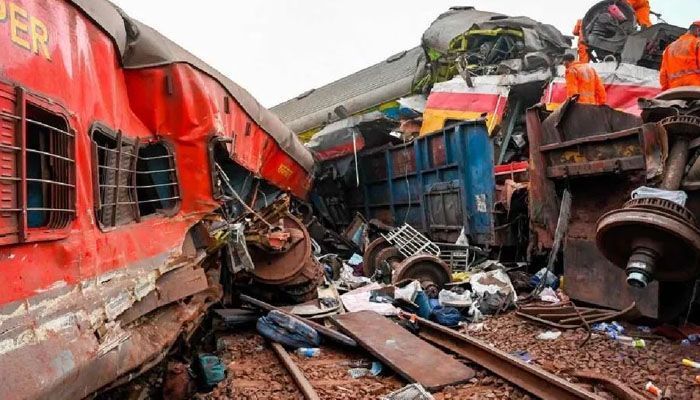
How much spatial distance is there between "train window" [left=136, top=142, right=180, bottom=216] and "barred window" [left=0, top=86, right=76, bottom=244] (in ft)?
5.15

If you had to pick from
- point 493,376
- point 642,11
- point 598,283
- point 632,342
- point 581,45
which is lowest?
point 493,376

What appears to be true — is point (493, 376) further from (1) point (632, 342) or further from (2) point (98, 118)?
(2) point (98, 118)

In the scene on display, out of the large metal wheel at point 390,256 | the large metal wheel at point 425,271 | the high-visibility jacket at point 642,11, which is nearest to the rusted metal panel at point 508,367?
the large metal wheel at point 425,271

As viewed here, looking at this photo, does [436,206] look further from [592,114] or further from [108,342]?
[108,342]

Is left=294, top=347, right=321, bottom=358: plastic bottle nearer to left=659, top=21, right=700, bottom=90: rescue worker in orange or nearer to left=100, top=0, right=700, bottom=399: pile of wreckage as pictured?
left=100, top=0, right=700, bottom=399: pile of wreckage

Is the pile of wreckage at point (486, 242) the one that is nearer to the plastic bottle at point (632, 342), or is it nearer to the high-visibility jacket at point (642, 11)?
the plastic bottle at point (632, 342)

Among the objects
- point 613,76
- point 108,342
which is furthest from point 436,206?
point 108,342

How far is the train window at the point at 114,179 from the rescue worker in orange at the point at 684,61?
21.0 feet

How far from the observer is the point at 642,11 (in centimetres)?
1018

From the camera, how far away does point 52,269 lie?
1.86m

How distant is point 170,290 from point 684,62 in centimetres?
648

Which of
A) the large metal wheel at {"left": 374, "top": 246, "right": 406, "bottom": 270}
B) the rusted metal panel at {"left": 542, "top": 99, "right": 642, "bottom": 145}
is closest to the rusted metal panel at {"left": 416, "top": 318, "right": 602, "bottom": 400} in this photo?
the rusted metal panel at {"left": 542, "top": 99, "right": 642, "bottom": 145}

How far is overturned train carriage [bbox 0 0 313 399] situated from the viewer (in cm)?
167

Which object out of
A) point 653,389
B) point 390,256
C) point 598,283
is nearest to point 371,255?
point 390,256
